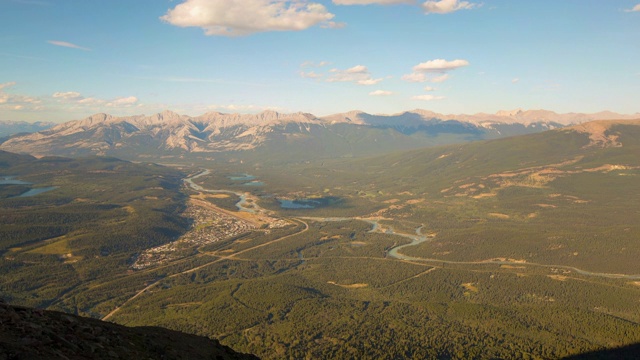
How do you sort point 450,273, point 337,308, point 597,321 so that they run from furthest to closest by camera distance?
1. point 450,273
2. point 337,308
3. point 597,321

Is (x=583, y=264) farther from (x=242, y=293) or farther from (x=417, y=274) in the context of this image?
(x=242, y=293)

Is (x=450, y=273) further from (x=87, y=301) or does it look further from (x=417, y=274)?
(x=87, y=301)

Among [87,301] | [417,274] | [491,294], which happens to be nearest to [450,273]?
[417,274]

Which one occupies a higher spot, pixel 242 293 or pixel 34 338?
pixel 34 338

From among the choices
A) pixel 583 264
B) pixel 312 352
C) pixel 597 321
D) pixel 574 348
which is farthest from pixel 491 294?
pixel 312 352

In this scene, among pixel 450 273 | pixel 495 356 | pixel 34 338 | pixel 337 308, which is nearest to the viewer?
pixel 34 338

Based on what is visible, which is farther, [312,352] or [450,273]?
[450,273]
